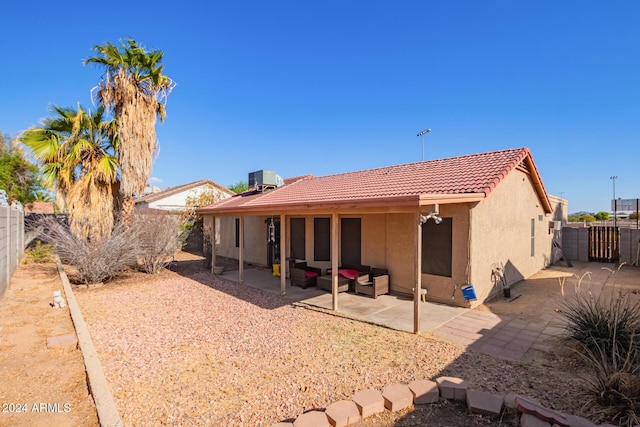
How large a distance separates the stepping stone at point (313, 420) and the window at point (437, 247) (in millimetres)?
6312

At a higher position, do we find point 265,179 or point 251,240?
point 265,179

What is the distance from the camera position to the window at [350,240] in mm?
10844

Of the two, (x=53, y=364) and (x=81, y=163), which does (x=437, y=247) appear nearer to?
(x=53, y=364)

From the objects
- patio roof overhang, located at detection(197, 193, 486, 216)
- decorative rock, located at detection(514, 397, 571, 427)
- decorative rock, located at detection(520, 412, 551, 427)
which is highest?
patio roof overhang, located at detection(197, 193, 486, 216)

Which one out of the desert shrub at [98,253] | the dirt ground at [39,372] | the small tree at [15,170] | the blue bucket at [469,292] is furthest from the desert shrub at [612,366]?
the small tree at [15,170]

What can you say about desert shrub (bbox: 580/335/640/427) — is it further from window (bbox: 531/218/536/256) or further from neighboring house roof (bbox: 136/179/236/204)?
neighboring house roof (bbox: 136/179/236/204)

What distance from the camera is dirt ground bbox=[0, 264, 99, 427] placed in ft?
12.0

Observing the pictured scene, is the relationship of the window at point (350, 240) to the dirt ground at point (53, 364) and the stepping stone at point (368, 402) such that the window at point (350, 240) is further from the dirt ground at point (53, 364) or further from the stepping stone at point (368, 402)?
the stepping stone at point (368, 402)

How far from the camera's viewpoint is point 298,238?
A: 522 inches

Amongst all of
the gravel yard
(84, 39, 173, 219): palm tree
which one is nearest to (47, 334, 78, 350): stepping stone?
the gravel yard

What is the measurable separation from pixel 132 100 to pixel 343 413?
14.4m

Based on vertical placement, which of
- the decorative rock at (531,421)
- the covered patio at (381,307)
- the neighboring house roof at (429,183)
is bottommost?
the covered patio at (381,307)

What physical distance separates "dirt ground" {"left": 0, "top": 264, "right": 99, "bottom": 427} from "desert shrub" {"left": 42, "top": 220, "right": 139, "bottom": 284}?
7.53ft

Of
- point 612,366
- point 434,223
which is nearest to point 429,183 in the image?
point 434,223
